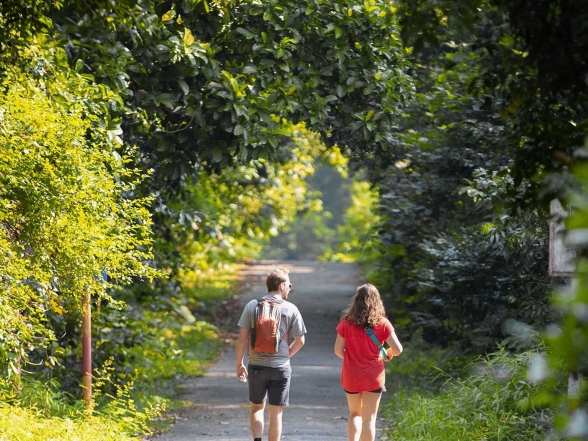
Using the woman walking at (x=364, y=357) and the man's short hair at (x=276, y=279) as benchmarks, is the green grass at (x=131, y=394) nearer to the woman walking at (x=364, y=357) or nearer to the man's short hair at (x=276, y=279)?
the man's short hair at (x=276, y=279)

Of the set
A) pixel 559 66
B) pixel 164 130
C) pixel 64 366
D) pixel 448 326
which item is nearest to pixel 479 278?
pixel 448 326

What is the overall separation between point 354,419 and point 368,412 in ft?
0.47

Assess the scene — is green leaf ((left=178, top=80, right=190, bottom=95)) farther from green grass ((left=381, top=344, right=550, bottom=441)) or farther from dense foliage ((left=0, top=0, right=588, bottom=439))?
green grass ((left=381, top=344, right=550, bottom=441))

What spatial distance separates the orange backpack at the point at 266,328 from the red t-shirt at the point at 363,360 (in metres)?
0.64

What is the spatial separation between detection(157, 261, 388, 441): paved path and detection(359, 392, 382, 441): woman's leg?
4.61ft

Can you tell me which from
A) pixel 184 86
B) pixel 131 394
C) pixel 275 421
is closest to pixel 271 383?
pixel 275 421

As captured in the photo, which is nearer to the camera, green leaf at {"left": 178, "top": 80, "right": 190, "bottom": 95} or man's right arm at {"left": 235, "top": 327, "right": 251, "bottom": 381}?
man's right arm at {"left": 235, "top": 327, "right": 251, "bottom": 381}

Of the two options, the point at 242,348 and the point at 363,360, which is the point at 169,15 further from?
the point at 363,360

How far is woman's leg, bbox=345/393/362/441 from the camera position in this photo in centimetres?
811

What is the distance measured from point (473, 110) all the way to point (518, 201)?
6.32m

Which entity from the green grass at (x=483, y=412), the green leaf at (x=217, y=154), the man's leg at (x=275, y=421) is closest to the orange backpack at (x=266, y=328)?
the man's leg at (x=275, y=421)

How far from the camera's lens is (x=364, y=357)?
8.11 m

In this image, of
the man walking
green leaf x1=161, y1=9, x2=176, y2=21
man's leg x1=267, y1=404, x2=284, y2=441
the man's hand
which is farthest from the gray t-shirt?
green leaf x1=161, y1=9, x2=176, y2=21

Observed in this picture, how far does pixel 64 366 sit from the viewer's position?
Answer: 10430mm
